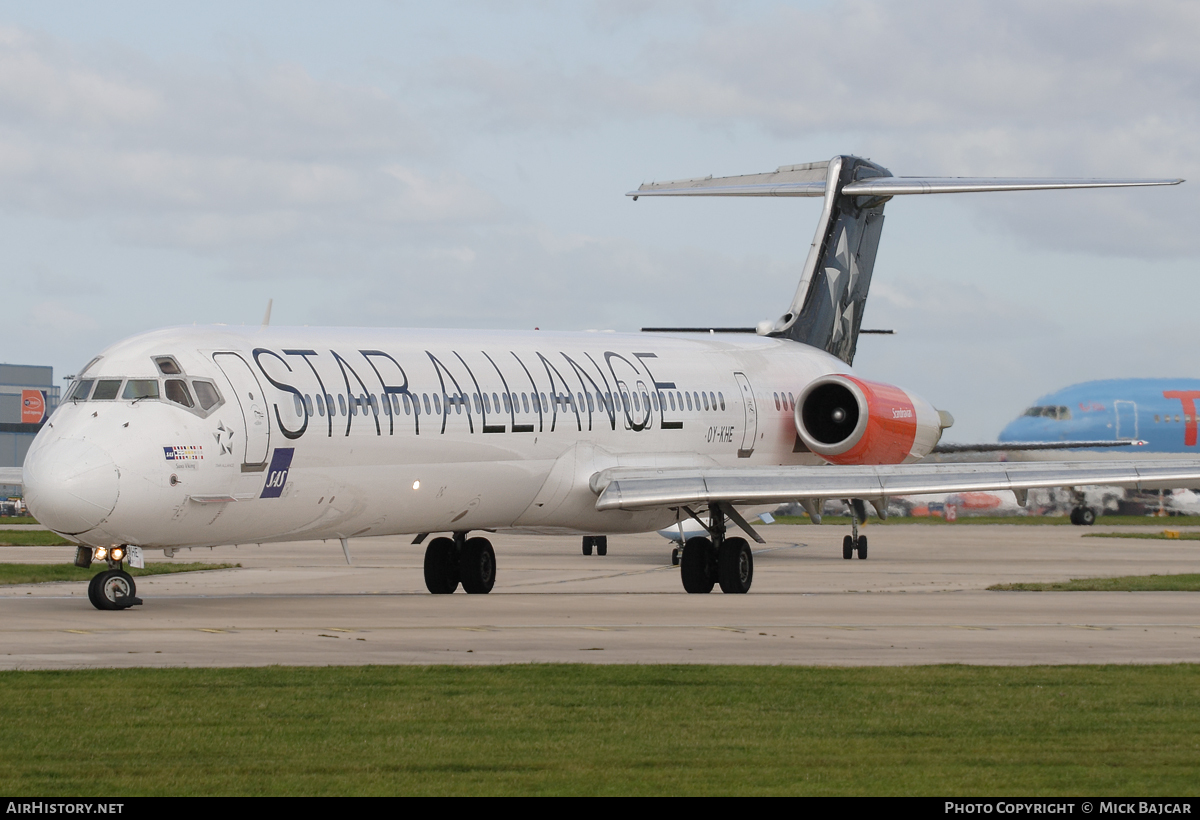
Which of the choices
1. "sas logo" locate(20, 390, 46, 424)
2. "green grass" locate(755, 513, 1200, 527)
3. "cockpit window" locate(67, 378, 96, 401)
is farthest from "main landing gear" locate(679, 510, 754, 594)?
"sas logo" locate(20, 390, 46, 424)

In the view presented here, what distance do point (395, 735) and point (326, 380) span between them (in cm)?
1220

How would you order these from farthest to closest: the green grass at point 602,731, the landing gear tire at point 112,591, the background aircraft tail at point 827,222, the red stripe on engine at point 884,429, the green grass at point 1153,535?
1. the green grass at point 1153,535
2. the background aircraft tail at point 827,222
3. the red stripe on engine at point 884,429
4. the landing gear tire at point 112,591
5. the green grass at point 602,731

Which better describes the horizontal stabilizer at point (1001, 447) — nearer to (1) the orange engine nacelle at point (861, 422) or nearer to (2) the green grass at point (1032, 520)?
(2) the green grass at point (1032, 520)

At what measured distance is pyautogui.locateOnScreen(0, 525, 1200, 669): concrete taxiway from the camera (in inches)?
653

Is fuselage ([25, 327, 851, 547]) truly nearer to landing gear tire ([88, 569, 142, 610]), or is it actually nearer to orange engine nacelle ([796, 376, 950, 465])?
landing gear tire ([88, 569, 142, 610])

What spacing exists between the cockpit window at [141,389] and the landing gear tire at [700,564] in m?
9.36

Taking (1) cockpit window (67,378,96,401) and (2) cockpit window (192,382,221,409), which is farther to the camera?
(2) cockpit window (192,382,221,409)

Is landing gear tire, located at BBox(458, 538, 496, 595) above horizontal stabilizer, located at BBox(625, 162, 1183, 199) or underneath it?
underneath

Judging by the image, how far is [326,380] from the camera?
76.6 feet

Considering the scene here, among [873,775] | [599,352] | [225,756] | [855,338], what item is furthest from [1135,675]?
[855,338]

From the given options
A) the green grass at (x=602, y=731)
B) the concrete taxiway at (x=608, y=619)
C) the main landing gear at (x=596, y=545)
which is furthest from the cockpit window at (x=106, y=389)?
the main landing gear at (x=596, y=545)

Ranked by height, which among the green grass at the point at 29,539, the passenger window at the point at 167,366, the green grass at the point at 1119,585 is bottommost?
the green grass at the point at 1119,585

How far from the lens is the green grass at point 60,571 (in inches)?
1204
